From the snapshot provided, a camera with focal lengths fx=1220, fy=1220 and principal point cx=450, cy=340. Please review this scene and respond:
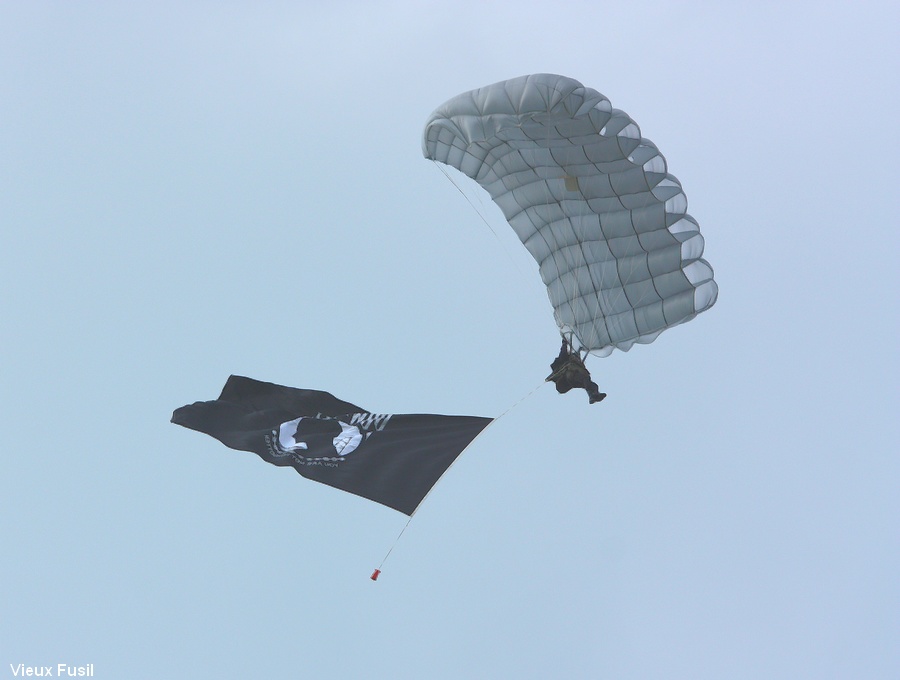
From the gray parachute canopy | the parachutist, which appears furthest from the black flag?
the gray parachute canopy

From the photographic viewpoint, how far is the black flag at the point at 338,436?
1975cm

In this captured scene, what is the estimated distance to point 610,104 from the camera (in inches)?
744

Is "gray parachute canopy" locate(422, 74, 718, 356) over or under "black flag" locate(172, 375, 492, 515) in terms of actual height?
over

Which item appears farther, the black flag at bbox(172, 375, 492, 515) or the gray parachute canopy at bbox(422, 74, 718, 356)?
the black flag at bbox(172, 375, 492, 515)

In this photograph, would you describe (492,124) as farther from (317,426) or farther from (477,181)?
(317,426)

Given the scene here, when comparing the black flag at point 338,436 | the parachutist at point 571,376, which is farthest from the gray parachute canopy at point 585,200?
the black flag at point 338,436

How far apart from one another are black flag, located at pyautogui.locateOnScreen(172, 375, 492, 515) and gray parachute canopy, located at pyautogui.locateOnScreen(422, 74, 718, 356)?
389 cm

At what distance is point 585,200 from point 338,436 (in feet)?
20.0

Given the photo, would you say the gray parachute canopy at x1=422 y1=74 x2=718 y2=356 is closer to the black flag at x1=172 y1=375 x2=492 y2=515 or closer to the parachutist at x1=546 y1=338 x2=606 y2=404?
the parachutist at x1=546 y1=338 x2=606 y2=404

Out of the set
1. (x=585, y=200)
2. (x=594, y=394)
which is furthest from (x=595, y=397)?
(x=585, y=200)

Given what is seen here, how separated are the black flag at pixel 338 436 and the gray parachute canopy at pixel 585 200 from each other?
3.89 m

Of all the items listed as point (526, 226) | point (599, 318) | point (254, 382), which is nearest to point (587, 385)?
point (599, 318)

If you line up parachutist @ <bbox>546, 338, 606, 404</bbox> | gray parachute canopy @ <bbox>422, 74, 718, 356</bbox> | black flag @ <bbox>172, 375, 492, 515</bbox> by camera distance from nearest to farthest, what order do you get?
gray parachute canopy @ <bbox>422, 74, 718, 356</bbox>, black flag @ <bbox>172, 375, 492, 515</bbox>, parachutist @ <bbox>546, 338, 606, 404</bbox>

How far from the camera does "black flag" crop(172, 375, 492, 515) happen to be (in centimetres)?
1975
